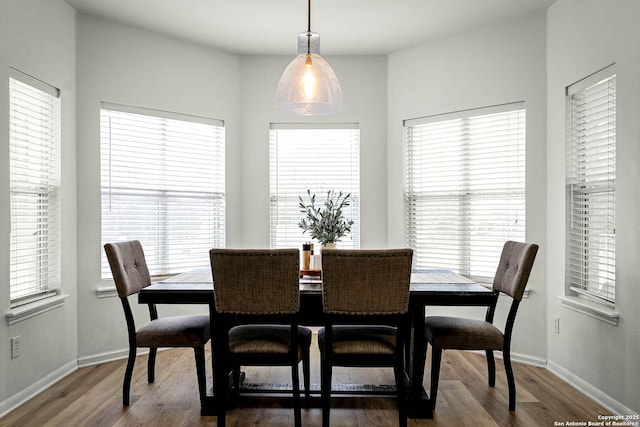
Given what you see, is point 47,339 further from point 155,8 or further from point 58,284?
point 155,8

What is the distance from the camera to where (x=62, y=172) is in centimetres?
365

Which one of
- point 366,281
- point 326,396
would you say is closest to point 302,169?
point 366,281

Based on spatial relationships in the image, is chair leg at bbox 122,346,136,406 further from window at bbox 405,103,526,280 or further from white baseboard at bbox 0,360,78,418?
window at bbox 405,103,526,280

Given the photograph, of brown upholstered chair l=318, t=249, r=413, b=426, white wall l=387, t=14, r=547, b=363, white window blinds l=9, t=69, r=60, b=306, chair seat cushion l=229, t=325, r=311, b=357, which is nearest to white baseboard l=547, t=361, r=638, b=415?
white wall l=387, t=14, r=547, b=363

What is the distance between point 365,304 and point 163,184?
264 centimetres

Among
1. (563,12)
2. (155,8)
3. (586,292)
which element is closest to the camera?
(586,292)

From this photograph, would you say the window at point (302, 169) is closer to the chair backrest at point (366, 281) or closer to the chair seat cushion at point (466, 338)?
the chair seat cushion at point (466, 338)

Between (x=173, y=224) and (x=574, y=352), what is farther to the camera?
(x=173, y=224)

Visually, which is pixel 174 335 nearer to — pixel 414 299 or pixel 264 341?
pixel 264 341

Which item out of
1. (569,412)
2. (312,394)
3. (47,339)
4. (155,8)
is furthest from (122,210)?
(569,412)

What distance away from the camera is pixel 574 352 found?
3.39 meters

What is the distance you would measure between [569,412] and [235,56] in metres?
4.14

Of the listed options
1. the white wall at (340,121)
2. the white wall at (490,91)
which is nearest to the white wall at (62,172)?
the white wall at (340,121)

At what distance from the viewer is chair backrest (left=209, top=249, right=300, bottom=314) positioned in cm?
251
